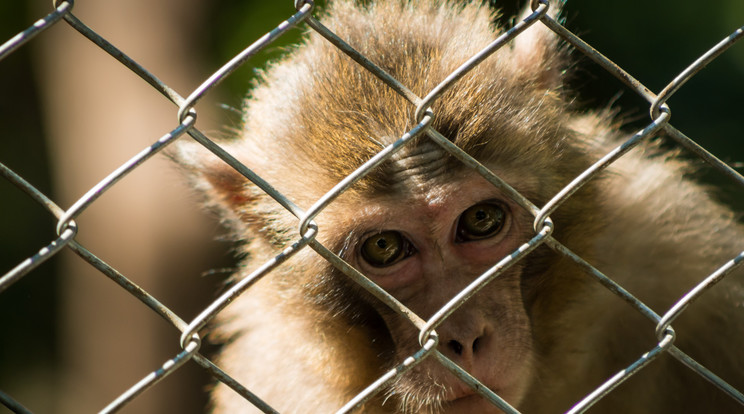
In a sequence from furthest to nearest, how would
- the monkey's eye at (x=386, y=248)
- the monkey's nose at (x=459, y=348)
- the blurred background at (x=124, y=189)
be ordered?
the blurred background at (x=124, y=189)
the monkey's eye at (x=386, y=248)
the monkey's nose at (x=459, y=348)

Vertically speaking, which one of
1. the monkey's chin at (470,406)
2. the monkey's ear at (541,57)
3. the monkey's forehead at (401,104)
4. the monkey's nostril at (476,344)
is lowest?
the monkey's chin at (470,406)

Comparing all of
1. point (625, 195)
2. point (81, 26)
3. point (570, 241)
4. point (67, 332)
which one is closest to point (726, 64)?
point (625, 195)

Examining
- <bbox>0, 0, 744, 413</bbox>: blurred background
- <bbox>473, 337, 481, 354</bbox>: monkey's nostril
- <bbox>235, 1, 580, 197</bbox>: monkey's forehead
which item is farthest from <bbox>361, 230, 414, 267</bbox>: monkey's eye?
<bbox>0, 0, 744, 413</bbox>: blurred background

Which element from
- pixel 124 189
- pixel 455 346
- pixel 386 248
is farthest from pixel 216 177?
pixel 124 189

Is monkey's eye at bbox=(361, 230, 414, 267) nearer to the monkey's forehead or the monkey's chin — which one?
the monkey's forehead

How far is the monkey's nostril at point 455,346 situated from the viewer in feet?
7.39

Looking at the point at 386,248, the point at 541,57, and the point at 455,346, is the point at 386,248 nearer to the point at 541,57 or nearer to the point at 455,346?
the point at 455,346

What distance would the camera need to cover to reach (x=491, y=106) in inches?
105

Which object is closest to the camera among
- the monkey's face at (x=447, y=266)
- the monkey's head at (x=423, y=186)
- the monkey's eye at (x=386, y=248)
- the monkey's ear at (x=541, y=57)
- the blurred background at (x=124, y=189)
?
the monkey's face at (x=447, y=266)

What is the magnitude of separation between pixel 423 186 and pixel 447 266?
0.87 ft

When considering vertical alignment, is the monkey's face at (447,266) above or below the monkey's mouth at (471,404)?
above

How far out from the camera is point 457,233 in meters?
2.62

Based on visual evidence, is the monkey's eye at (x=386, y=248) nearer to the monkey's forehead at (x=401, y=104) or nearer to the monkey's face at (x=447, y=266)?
the monkey's face at (x=447, y=266)

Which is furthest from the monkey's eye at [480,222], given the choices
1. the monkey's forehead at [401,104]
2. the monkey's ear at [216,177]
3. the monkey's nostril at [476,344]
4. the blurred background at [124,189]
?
the blurred background at [124,189]
